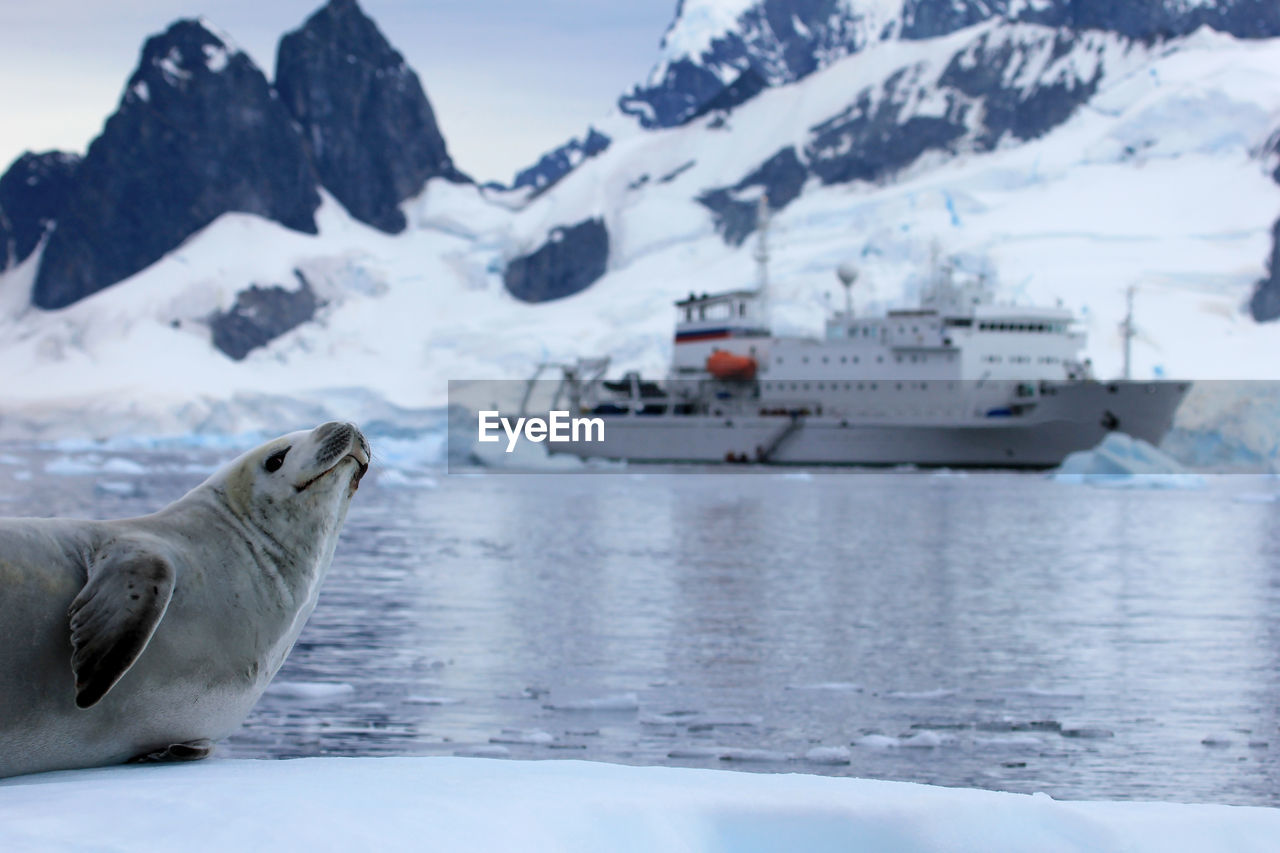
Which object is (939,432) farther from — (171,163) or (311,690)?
(171,163)

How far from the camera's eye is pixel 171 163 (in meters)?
112

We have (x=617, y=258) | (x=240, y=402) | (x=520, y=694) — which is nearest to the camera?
(x=520, y=694)

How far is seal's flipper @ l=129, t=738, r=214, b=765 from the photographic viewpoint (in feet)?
10.3

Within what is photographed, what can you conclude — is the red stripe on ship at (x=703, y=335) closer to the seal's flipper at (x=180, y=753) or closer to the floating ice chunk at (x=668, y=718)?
the floating ice chunk at (x=668, y=718)

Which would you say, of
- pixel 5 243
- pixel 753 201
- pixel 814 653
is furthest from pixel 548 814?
pixel 5 243

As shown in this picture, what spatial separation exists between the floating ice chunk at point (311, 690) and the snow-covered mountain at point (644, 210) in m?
36.0

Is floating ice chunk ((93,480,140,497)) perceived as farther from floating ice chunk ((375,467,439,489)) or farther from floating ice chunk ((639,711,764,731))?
floating ice chunk ((639,711,764,731))

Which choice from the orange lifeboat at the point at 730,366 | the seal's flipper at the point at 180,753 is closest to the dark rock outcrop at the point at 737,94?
the orange lifeboat at the point at 730,366

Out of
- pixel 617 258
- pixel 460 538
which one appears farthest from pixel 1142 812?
pixel 617 258

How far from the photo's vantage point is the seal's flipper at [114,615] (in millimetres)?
2693

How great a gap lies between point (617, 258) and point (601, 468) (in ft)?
165

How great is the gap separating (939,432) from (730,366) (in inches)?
292

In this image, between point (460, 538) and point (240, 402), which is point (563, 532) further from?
point (240, 402)

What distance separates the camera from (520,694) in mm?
6895
